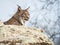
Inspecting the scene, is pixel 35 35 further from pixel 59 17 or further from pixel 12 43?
pixel 59 17

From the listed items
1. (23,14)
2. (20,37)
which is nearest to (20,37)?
(20,37)

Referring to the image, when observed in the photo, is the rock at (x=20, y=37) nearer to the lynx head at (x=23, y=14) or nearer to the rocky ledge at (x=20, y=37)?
the rocky ledge at (x=20, y=37)

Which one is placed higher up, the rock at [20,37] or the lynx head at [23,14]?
the rock at [20,37]

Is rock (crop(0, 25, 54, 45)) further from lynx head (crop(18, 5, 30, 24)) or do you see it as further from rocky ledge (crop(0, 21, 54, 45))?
lynx head (crop(18, 5, 30, 24))

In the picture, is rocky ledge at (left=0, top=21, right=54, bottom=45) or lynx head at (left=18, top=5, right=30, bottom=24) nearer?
rocky ledge at (left=0, top=21, right=54, bottom=45)

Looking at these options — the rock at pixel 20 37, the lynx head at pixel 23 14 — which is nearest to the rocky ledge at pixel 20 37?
the rock at pixel 20 37

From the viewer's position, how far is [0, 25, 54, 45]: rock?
1.49 metres

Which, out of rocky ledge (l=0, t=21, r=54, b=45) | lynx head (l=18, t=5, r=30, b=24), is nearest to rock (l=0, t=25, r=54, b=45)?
rocky ledge (l=0, t=21, r=54, b=45)

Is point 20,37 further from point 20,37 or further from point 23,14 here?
point 23,14

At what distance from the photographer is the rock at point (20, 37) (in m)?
1.49

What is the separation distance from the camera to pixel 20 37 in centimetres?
154

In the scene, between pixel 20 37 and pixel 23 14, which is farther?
pixel 23 14

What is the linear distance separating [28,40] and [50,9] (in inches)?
297

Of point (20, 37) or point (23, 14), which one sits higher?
point (20, 37)
